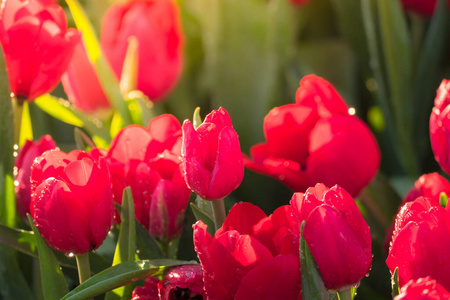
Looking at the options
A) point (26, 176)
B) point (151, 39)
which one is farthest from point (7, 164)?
point (151, 39)

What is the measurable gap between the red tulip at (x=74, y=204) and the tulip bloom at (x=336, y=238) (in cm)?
10

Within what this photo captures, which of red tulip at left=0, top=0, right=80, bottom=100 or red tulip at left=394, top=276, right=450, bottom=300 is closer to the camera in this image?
red tulip at left=394, top=276, right=450, bottom=300

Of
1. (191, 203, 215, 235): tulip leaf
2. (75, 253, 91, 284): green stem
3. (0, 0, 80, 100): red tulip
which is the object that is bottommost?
(75, 253, 91, 284): green stem

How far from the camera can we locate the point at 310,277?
0.84 ft

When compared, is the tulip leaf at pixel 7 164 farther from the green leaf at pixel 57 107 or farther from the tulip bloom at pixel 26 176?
the green leaf at pixel 57 107

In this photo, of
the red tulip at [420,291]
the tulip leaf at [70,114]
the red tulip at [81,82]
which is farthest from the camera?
the red tulip at [81,82]

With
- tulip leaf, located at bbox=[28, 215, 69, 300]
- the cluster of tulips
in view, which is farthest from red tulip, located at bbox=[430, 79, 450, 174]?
tulip leaf, located at bbox=[28, 215, 69, 300]

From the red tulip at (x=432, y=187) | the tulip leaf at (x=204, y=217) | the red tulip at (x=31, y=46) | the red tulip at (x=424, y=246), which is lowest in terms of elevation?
the tulip leaf at (x=204, y=217)

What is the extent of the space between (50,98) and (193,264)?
230 mm

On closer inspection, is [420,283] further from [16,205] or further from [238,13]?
[238,13]

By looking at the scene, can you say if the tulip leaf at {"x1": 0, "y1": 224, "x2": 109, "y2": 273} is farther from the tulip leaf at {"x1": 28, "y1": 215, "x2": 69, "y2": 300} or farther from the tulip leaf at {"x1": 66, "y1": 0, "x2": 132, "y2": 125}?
the tulip leaf at {"x1": 66, "y1": 0, "x2": 132, "y2": 125}

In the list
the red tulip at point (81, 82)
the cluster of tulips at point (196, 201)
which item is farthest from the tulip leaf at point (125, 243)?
the red tulip at point (81, 82)

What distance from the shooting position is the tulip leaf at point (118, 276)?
0.28 meters

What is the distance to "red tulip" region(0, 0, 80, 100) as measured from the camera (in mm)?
377
